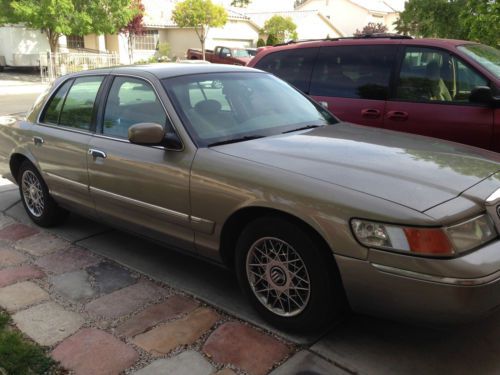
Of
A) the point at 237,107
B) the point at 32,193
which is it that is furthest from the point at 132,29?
the point at 237,107

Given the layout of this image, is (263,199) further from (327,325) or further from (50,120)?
(50,120)

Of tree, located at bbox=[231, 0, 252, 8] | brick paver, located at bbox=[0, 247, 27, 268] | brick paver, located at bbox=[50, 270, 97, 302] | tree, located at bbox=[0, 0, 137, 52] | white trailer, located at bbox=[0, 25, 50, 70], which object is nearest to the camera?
brick paver, located at bbox=[50, 270, 97, 302]

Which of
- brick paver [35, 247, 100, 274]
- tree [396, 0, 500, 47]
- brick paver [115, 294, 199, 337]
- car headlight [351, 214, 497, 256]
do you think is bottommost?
brick paver [35, 247, 100, 274]

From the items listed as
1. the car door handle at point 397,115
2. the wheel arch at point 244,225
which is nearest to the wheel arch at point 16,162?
the wheel arch at point 244,225

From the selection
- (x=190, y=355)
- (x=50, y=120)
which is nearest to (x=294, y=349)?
(x=190, y=355)

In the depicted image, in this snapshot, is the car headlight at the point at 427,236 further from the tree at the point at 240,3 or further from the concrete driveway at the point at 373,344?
the tree at the point at 240,3

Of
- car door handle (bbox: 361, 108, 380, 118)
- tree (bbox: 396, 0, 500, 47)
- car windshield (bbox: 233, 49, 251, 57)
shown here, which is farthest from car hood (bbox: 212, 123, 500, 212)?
car windshield (bbox: 233, 49, 251, 57)

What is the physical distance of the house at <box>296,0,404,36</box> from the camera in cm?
5747

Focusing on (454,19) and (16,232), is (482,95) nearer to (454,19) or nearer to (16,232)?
(16,232)

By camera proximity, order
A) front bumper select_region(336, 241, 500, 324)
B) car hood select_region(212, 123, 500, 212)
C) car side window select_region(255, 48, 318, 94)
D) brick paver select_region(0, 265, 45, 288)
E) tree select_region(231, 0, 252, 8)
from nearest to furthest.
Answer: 1. front bumper select_region(336, 241, 500, 324)
2. car hood select_region(212, 123, 500, 212)
3. brick paver select_region(0, 265, 45, 288)
4. car side window select_region(255, 48, 318, 94)
5. tree select_region(231, 0, 252, 8)

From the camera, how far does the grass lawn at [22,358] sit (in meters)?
2.81

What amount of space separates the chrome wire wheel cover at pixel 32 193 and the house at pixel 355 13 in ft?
181

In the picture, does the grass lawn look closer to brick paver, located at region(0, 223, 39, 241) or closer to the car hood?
the car hood

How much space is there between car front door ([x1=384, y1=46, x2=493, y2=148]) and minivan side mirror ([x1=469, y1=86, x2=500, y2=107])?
0.08 metres
